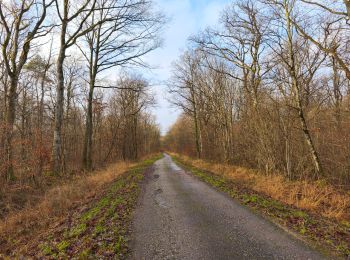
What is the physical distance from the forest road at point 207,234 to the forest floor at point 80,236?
1.17ft

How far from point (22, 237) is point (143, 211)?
3127mm

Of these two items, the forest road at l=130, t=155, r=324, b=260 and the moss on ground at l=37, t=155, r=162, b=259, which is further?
the moss on ground at l=37, t=155, r=162, b=259

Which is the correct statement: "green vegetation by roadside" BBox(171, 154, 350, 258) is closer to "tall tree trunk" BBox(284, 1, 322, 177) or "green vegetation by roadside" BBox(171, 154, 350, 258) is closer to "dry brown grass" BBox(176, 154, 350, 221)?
"dry brown grass" BBox(176, 154, 350, 221)

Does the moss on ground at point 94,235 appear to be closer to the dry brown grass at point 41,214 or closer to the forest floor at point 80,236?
the forest floor at point 80,236

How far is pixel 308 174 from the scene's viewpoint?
9852 mm

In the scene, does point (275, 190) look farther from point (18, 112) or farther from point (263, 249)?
point (18, 112)

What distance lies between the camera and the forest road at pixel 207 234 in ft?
12.7

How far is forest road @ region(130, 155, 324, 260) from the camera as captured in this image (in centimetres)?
387

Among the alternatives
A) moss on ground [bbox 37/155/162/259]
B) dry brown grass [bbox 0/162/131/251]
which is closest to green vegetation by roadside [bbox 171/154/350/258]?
moss on ground [bbox 37/155/162/259]

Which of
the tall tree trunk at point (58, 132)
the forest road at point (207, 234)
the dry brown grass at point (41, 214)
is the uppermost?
the tall tree trunk at point (58, 132)

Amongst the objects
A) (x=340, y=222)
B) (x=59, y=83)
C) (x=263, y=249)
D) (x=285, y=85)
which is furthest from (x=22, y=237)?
(x=285, y=85)

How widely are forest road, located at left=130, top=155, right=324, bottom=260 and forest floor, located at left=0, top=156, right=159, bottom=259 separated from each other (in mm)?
355

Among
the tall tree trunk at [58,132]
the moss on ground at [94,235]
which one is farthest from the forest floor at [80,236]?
the tall tree trunk at [58,132]

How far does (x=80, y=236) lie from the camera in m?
4.81
